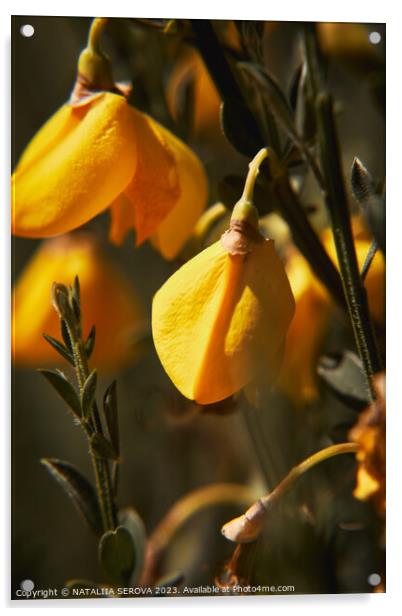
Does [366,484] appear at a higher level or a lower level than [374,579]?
higher

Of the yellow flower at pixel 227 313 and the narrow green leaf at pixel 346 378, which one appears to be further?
the narrow green leaf at pixel 346 378

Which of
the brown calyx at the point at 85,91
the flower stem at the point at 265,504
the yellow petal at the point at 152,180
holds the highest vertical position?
the brown calyx at the point at 85,91

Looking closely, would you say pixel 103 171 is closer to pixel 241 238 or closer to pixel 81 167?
pixel 81 167

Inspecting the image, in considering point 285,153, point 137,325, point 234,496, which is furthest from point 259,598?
point 285,153

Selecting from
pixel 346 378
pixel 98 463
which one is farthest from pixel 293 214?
pixel 98 463

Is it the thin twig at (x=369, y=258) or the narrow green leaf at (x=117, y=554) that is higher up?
the thin twig at (x=369, y=258)

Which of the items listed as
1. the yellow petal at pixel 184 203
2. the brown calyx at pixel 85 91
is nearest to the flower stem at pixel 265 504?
the yellow petal at pixel 184 203

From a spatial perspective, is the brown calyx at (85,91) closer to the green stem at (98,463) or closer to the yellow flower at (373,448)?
the green stem at (98,463)
